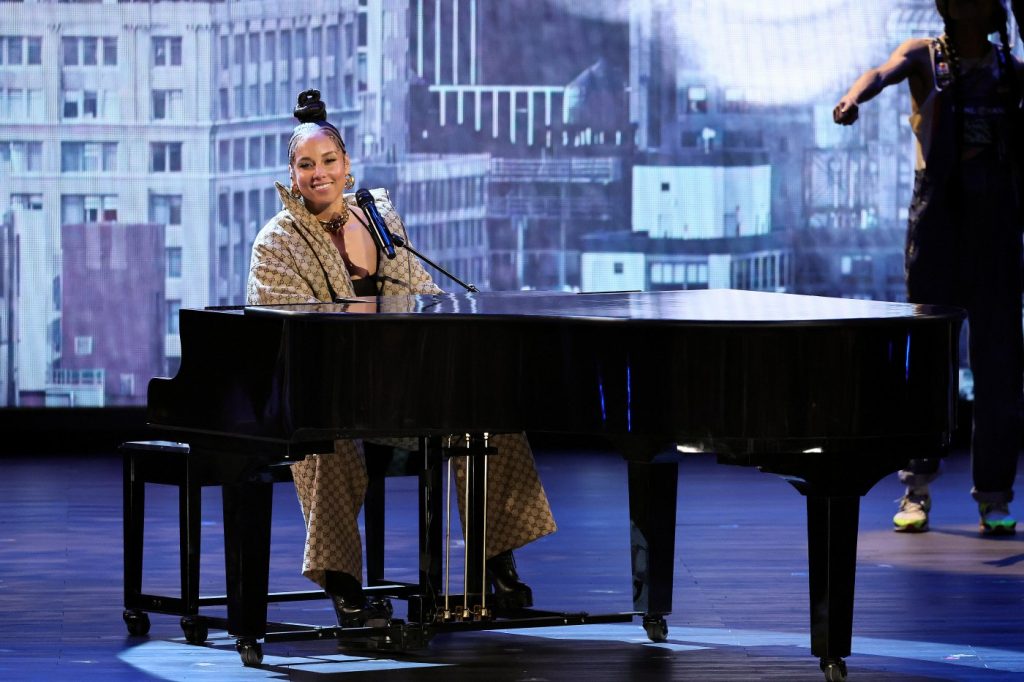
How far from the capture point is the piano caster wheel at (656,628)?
14.0 feet

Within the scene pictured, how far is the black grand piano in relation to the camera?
361 cm

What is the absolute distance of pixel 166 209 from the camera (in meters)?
7.87

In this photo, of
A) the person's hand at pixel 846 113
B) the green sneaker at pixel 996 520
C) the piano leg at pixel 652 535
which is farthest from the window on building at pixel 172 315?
the piano leg at pixel 652 535

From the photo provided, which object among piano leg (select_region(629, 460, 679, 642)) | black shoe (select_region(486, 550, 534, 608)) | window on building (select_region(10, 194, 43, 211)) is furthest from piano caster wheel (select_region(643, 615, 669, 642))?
window on building (select_region(10, 194, 43, 211))

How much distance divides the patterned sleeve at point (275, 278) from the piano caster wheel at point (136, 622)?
2.32ft

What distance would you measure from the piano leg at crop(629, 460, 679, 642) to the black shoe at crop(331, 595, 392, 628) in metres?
0.55

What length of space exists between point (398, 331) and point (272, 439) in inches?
12.5

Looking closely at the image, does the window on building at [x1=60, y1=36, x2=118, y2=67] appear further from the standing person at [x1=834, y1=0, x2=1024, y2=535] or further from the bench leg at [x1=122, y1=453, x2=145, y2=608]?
the bench leg at [x1=122, y1=453, x2=145, y2=608]

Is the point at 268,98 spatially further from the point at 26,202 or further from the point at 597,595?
the point at 597,595

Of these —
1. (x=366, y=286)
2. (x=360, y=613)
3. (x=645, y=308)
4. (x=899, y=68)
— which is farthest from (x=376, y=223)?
(x=899, y=68)

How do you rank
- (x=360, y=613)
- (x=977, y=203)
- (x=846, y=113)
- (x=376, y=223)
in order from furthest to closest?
1. (x=977, y=203)
2. (x=846, y=113)
3. (x=376, y=223)
4. (x=360, y=613)

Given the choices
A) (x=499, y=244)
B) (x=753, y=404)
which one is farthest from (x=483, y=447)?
(x=499, y=244)

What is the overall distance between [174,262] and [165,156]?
16.2 inches

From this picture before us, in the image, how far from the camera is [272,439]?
12.5 feet
